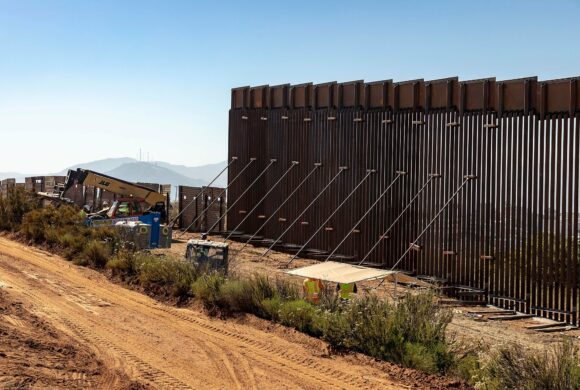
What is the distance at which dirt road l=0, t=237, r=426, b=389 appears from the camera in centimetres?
964

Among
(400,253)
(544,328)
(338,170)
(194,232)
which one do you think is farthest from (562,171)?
(194,232)

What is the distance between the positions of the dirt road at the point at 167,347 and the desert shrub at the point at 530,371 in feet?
4.34

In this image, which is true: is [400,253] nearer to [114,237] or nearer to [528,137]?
[528,137]

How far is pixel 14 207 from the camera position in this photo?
29031 mm

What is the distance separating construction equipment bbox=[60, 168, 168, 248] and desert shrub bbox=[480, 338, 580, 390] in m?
15.9

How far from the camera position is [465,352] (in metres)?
11.3

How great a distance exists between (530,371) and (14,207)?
24976 millimetres

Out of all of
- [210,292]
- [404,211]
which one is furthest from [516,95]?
[210,292]

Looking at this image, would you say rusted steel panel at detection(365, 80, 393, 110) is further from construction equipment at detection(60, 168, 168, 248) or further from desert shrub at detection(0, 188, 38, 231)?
desert shrub at detection(0, 188, 38, 231)

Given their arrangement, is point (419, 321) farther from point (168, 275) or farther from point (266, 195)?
point (266, 195)

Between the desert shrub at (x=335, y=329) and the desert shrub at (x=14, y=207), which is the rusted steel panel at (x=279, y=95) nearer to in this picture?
the desert shrub at (x=14, y=207)

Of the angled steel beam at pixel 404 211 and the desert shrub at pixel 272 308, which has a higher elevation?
the angled steel beam at pixel 404 211

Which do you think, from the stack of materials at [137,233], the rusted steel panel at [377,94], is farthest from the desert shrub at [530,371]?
the stack of materials at [137,233]

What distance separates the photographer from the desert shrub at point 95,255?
1986 centimetres
